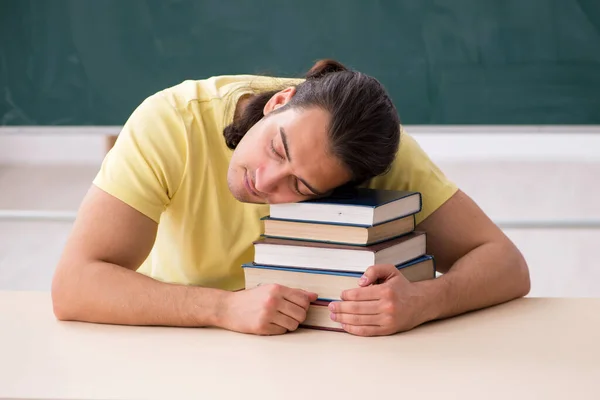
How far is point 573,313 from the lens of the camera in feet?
4.65

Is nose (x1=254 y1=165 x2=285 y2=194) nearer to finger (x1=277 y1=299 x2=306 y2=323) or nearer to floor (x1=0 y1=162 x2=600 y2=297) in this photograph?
finger (x1=277 y1=299 x2=306 y2=323)

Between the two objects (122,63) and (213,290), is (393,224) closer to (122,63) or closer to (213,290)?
(213,290)

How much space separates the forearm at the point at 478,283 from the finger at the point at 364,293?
3.7 inches

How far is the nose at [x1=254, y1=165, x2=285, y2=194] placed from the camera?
1358mm

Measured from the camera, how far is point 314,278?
1319 millimetres

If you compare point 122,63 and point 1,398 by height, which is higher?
point 122,63

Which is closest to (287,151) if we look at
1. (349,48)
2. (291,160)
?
(291,160)

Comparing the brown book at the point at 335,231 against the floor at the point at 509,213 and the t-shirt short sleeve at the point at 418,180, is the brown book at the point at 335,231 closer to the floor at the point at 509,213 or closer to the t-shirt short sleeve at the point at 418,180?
the t-shirt short sleeve at the point at 418,180

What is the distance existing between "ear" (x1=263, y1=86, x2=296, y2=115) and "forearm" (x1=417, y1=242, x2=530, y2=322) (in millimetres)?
406

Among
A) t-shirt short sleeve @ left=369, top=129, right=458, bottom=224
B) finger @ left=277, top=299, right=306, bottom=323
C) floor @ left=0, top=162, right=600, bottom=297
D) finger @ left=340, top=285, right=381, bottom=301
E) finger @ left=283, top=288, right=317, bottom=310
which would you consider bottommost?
floor @ left=0, top=162, right=600, bottom=297

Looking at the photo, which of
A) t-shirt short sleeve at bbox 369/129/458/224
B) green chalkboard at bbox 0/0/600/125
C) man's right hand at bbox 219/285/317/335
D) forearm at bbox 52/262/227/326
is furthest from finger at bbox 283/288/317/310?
green chalkboard at bbox 0/0/600/125

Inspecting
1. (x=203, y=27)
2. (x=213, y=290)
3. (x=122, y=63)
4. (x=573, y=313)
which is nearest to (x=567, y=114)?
(x=203, y=27)

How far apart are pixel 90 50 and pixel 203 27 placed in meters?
0.44

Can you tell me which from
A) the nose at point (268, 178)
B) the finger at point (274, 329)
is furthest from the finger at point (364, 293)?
the nose at point (268, 178)
